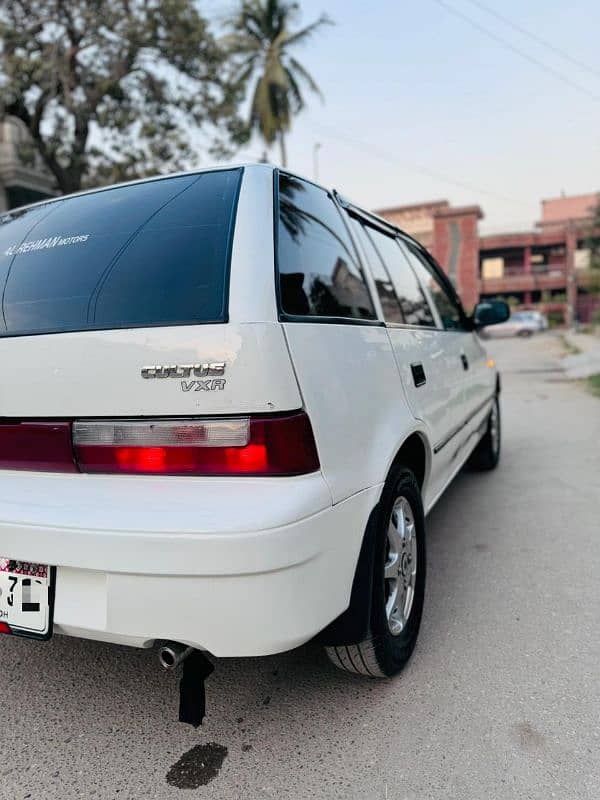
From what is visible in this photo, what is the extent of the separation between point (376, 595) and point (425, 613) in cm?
83

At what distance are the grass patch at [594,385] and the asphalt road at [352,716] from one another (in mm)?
7375

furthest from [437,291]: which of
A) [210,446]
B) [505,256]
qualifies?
[505,256]

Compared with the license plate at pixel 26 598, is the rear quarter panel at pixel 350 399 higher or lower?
higher

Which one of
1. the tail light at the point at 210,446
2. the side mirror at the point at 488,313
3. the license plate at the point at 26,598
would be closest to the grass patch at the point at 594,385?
the side mirror at the point at 488,313

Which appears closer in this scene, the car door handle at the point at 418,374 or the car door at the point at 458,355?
the car door handle at the point at 418,374

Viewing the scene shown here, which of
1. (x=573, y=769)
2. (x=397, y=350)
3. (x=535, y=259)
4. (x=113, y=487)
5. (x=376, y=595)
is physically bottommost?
(x=573, y=769)

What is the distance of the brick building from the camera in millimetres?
49784

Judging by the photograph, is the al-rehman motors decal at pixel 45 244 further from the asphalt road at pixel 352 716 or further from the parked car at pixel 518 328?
the parked car at pixel 518 328

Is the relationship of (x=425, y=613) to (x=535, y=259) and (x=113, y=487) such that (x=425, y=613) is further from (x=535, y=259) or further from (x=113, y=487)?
(x=535, y=259)

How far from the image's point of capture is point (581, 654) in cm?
235

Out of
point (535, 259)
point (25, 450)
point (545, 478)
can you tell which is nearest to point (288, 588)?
point (25, 450)

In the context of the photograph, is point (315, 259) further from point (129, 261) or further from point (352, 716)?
point (352, 716)

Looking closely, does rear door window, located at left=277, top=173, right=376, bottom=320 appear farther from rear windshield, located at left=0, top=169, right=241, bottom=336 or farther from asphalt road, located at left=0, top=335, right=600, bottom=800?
asphalt road, located at left=0, top=335, right=600, bottom=800

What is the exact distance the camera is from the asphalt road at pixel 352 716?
5.74 ft
